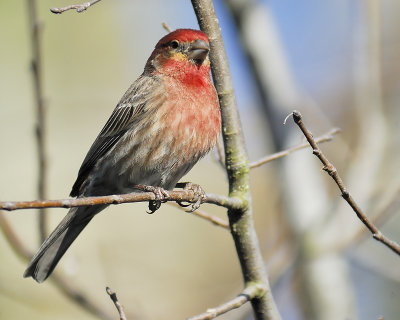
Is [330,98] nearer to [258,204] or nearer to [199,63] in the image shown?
[258,204]

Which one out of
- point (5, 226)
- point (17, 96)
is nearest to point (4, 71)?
point (17, 96)

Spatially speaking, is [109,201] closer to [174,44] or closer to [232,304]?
[232,304]

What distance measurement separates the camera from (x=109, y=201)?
356cm

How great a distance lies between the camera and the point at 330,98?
13.0 metres

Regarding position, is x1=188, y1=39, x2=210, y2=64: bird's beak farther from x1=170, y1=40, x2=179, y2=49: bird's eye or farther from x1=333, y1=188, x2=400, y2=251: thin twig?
x1=333, y1=188, x2=400, y2=251: thin twig

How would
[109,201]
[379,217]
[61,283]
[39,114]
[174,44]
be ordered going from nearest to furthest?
[109,201], [39,114], [61,283], [379,217], [174,44]

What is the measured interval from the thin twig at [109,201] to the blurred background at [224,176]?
1.24 meters

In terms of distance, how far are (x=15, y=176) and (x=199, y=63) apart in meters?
6.31

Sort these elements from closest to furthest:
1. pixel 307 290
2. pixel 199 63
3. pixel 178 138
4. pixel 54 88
→ pixel 178 138
pixel 199 63
pixel 307 290
pixel 54 88

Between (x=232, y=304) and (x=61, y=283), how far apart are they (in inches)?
67.1

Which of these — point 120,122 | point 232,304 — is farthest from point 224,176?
point 232,304

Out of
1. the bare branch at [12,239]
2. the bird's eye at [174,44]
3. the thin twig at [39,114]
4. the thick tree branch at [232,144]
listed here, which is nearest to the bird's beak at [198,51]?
the bird's eye at [174,44]

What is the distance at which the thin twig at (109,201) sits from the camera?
3.00m

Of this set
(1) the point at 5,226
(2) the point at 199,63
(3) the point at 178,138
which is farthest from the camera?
(2) the point at 199,63
